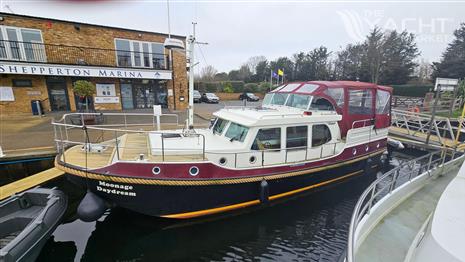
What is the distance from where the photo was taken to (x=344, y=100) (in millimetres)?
6812

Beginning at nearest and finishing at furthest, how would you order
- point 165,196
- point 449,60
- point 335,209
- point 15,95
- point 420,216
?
point 420,216, point 165,196, point 335,209, point 15,95, point 449,60

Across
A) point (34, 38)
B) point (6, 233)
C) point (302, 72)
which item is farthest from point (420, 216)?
point (302, 72)

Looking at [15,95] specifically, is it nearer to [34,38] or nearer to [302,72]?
[34,38]

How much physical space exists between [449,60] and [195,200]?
41.9 metres

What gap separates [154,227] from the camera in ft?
17.0

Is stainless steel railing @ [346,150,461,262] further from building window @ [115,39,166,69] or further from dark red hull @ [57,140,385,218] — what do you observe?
building window @ [115,39,166,69]

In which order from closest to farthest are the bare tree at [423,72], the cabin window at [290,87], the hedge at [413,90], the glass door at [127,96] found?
the cabin window at [290,87] < the glass door at [127,96] < the hedge at [413,90] < the bare tree at [423,72]

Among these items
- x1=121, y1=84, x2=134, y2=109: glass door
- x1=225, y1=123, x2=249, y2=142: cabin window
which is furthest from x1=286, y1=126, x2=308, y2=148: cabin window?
x1=121, y1=84, x2=134, y2=109: glass door

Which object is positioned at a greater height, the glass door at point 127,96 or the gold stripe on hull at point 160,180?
the glass door at point 127,96

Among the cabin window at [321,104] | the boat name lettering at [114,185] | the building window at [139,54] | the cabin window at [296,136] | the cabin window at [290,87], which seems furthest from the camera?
the building window at [139,54]

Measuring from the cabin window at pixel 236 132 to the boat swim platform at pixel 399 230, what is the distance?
3.18 m

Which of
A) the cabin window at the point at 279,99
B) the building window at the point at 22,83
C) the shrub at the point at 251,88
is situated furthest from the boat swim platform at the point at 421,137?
the shrub at the point at 251,88

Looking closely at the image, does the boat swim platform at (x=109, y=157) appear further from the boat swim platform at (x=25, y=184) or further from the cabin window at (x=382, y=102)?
the cabin window at (x=382, y=102)

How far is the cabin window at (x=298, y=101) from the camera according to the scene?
22.2ft
